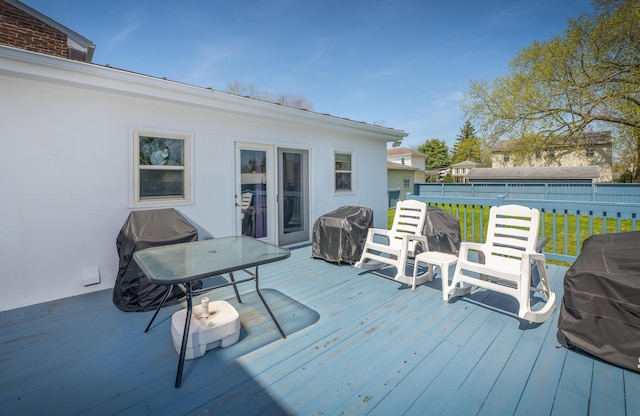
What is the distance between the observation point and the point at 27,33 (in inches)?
301

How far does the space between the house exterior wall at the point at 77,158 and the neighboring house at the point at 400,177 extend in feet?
68.3

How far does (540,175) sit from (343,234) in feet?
92.2

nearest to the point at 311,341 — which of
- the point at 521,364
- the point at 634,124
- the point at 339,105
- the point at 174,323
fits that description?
the point at 174,323

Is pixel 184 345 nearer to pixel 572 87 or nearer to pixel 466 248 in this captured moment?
pixel 466 248

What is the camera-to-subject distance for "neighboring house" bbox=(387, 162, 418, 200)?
966 inches

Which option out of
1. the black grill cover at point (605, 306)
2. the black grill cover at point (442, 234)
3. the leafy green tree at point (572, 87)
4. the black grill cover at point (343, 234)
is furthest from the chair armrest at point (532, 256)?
the leafy green tree at point (572, 87)

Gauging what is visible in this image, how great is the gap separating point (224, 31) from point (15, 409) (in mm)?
7730

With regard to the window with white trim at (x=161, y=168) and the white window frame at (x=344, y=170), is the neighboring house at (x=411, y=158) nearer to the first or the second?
the white window frame at (x=344, y=170)

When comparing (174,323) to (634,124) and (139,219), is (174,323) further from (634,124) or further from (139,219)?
(634,124)

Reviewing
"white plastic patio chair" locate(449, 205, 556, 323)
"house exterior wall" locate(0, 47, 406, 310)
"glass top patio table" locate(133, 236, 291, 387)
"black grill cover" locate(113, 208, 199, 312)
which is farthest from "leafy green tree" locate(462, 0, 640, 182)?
"black grill cover" locate(113, 208, 199, 312)

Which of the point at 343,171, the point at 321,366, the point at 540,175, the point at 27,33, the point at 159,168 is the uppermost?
the point at 27,33

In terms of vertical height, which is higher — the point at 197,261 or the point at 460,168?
the point at 460,168

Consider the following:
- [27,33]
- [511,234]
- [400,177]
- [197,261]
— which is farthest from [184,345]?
[400,177]

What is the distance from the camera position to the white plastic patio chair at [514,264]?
8.48ft
